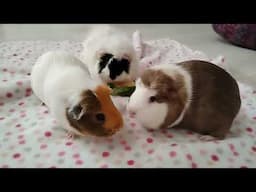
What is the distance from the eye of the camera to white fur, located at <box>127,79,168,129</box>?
96 centimetres

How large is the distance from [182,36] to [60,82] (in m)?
1.38

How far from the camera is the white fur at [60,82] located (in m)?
0.93

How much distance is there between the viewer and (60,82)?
37.9 inches

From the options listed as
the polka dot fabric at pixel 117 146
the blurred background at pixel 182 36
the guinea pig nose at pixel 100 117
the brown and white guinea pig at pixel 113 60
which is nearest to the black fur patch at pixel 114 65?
the brown and white guinea pig at pixel 113 60

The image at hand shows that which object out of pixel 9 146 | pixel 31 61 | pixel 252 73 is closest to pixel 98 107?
pixel 9 146

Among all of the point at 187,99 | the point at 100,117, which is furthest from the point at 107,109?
the point at 187,99

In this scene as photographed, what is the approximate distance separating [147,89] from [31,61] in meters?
0.77

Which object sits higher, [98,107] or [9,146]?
[98,107]

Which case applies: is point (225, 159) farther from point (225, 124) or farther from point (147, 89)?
point (147, 89)

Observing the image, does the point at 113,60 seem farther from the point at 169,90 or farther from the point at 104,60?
the point at 169,90

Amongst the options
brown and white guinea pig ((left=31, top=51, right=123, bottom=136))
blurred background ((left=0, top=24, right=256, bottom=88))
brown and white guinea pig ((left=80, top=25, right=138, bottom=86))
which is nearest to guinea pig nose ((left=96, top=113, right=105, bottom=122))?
brown and white guinea pig ((left=31, top=51, right=123, bottom=136))

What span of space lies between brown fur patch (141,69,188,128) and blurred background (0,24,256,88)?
683mm

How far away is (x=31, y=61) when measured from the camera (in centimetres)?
155

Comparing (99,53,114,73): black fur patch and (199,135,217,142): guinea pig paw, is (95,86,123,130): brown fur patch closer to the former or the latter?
(199,135,217,142): guinea pig paw
